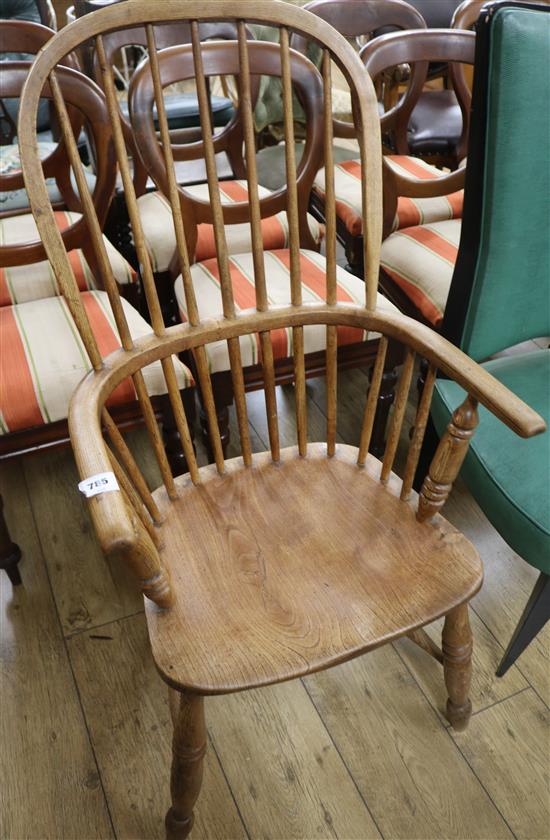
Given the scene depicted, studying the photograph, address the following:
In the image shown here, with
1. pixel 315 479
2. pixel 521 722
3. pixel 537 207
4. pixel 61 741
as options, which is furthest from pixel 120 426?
pixel 521 722

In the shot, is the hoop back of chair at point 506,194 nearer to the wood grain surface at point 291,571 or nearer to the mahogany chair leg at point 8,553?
the wood grain surface at point 291,571

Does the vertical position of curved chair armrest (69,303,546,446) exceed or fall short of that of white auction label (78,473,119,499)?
it falls short

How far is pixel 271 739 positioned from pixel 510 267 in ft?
3.11

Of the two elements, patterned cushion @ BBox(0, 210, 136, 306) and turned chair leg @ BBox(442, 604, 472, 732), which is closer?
turned chair leg @ BBox(442, 604, 472, 732)

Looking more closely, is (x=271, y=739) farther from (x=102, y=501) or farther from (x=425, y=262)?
(x=425, y=262)

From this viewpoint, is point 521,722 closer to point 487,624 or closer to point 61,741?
point 487,624

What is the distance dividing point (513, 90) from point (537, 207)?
0.19 m

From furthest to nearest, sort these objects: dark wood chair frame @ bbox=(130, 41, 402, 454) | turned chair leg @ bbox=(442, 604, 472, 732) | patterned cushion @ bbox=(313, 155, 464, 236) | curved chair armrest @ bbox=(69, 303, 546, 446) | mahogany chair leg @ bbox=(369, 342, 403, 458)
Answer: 1. patterned cushion @ bbox=(313, 155, 464, 236)
2. mahogany chair leg @ bbox=(369, 342, 403, 458)
3. dark wood chair frame @ bbox=(130, 41, 402, 454)
4. turned chair leg @ bbox=(442, 604, 472, 732)
5. curved chair armrest @ bbox=(69, 303, 546, 446)

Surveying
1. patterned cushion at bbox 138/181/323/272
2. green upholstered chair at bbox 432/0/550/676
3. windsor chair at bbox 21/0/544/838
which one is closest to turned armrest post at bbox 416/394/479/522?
windsor chair at bbox 21/0/544/838

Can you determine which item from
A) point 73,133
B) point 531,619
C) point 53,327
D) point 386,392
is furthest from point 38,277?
point 531,619

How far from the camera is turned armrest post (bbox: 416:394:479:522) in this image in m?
0.75

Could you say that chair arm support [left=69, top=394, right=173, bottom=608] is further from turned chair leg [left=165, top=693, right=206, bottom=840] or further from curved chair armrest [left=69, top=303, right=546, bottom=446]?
turned chair leg [left=165, top=693, right=206, bottom=840]

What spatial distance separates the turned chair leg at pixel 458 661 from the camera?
0.90 m

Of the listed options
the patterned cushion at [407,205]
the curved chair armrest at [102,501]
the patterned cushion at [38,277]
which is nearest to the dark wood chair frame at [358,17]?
the patterned cushion at [407,205]
